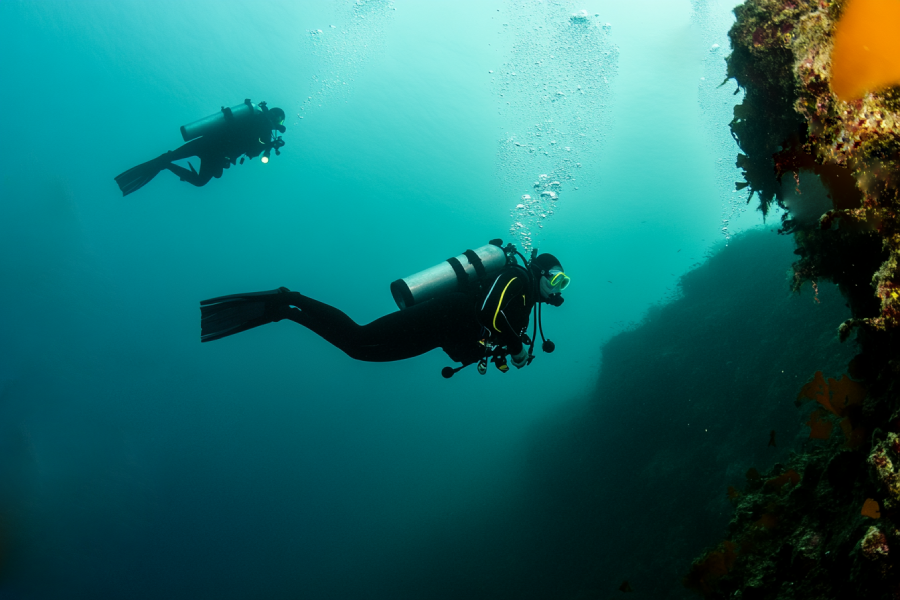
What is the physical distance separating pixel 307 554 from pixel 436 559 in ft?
42.5

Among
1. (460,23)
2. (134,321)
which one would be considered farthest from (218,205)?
(460,23)

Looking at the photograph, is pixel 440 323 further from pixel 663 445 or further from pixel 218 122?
pixel 663 445

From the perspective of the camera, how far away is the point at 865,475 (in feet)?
5.79

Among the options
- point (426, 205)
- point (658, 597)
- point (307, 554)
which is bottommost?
point (658, 597)

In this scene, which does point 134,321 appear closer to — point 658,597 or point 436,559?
point 436,559

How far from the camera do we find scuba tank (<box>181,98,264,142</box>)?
829cm

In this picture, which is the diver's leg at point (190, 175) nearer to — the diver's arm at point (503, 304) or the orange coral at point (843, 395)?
the diver's arm at point (503, 304)

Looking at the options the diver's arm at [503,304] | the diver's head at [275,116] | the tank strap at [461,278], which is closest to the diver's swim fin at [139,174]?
the diver's head at [275,116]

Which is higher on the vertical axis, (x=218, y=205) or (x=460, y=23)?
(x=218, y=205)

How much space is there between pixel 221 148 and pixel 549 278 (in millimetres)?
8384

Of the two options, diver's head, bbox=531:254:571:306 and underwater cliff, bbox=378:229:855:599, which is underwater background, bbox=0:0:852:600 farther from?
diver's head, bbox=531:254:571:306

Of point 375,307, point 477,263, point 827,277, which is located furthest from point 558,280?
point 375,307

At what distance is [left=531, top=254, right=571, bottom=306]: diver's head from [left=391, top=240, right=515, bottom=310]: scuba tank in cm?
44

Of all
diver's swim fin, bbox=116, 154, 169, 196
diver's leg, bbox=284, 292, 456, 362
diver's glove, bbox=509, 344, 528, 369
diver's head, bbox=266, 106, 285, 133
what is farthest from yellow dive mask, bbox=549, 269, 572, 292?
diver's swim fin, bbox=116, 154, 169, 196
